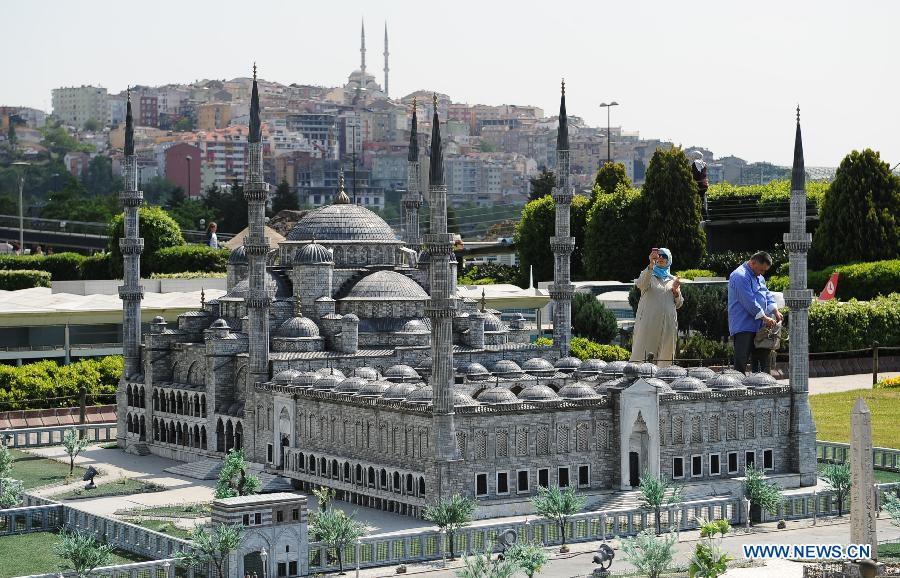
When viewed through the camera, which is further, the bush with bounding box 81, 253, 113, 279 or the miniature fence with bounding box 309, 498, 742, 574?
the bush with bounding box 81, 253, 113, 279

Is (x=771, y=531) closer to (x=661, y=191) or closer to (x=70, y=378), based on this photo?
(x=70, y=378)

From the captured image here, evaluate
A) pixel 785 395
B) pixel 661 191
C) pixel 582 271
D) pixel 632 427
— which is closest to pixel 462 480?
pixel 632 427

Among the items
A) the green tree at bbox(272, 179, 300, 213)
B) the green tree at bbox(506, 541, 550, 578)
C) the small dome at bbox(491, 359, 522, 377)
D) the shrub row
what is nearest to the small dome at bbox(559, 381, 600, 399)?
the small dome at bbox(491, 359, 522, 377)

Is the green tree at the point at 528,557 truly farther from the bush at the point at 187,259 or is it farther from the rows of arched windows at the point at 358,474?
the bush at the point at 187,259

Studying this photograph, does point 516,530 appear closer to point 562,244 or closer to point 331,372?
point 331,372

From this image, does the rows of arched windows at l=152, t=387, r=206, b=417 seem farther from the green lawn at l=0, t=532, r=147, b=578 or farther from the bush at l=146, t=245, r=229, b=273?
the bush at l=146, t=245, r=229, b=273

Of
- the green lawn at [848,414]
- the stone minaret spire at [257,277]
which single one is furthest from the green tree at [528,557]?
the green lawn at [848,414]
